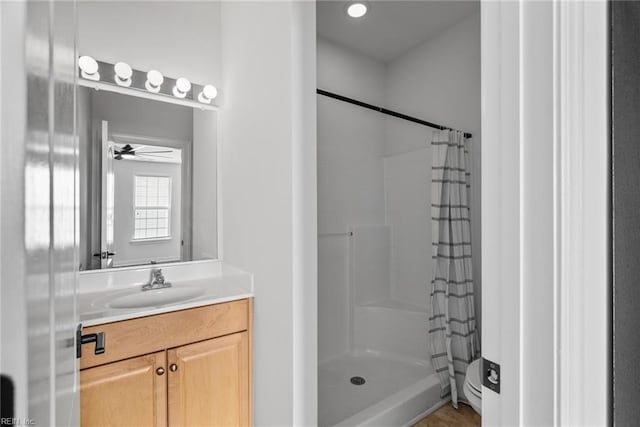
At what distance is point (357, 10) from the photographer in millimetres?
2240

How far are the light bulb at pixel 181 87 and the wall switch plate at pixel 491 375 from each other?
6.41 ft

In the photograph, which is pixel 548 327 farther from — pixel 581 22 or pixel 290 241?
pixel 290 241

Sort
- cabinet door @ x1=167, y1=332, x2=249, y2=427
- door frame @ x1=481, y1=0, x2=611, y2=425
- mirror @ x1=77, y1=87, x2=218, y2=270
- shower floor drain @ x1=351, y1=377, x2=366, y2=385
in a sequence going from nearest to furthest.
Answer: door frame @ x1=481, y1=0, x2=611, y2=425 → cabinet door @ x1=167, y1=332, x2=249, y2=427 → mirror @ x1=77, y1=87, x2=218, y2=270 → shower floor drain @ x1=351, y1=377, x2=366, y2=385

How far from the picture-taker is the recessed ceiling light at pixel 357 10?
7.18ft

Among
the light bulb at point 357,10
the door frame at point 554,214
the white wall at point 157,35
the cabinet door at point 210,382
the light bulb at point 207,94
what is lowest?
the cabinet door at point 210,382

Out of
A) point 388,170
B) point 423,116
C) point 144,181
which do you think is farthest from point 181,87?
point 423,116

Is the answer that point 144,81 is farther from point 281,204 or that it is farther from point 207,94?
point 281,204

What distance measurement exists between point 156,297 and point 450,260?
1789mm

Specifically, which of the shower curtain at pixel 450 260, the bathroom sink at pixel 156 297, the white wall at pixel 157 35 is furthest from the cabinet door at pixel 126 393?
the shower curtain at pixel 450 260

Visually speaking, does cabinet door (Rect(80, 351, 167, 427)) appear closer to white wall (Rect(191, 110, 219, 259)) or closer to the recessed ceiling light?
white wall (Rect(191, 110, 219, 259))

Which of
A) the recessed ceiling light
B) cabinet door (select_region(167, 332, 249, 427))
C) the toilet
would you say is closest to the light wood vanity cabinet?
cabinet door (select_region(167, 332, 249, 427))

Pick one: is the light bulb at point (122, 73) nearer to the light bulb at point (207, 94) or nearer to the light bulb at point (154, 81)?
the light bulb at point (154, 81)

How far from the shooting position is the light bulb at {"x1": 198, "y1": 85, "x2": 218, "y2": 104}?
1968 mm

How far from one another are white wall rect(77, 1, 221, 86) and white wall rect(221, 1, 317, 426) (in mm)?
440
